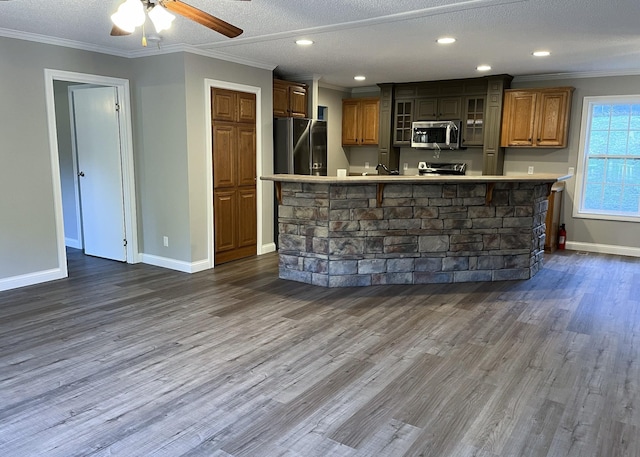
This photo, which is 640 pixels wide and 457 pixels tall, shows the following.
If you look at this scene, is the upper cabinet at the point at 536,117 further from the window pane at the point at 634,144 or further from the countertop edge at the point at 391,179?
the countertop edge at the point at 391,179

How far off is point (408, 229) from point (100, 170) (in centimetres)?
371

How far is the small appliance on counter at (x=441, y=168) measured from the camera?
7293 mm

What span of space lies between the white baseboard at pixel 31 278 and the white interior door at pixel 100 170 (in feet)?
2.86

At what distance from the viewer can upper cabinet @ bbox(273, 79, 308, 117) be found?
20.6ft

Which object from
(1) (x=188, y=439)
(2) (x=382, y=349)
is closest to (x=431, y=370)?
(2) (x=382, y=349)

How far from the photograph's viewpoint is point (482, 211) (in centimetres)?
494

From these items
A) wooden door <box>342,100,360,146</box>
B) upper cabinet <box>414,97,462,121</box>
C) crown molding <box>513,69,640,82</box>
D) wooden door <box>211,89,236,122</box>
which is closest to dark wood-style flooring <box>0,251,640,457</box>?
wooden door <box>211,89,236,122</box>

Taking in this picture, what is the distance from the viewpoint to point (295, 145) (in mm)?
6215

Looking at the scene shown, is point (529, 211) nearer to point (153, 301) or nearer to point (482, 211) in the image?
point (482, 211)

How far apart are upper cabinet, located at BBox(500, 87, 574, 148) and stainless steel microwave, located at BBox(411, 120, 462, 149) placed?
26.0 inches

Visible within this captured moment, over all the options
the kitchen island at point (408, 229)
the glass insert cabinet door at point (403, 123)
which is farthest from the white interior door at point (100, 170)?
the glass insert cabinet door at point (403, 123)

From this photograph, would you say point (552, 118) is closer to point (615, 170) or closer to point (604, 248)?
point (615, 170)

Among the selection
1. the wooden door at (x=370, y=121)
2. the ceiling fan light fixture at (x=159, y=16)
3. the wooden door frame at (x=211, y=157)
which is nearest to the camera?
the ceiling fan light fixture at (x=159, y=16)

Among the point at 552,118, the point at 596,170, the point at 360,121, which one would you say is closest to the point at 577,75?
the point at 552,118
